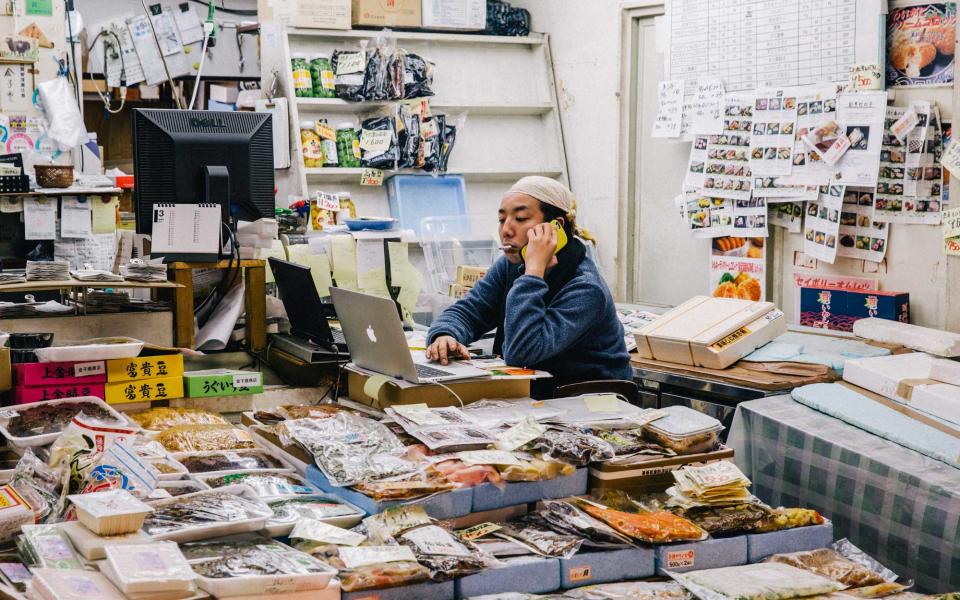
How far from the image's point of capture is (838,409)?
3023mm

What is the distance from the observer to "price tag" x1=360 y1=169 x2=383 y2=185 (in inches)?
237

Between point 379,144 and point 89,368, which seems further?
point 379,144

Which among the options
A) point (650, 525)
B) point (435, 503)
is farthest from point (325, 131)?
point (650, 525)

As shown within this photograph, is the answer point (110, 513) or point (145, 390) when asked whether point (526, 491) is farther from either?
point (145, 390)

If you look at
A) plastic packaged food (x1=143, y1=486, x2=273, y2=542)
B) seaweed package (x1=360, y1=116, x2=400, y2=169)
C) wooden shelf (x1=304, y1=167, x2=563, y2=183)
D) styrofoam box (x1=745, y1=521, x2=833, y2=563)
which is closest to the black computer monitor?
plastic packaged food (x1=143, y1=486, x2=273, y2=542)

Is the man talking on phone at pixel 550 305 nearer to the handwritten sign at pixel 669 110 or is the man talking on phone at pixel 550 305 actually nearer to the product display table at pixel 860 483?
the product display table at pixel 860 483

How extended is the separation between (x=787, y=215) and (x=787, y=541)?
3.28m

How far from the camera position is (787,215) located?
199 inches

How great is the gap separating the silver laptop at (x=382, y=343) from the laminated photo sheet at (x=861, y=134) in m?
2.55

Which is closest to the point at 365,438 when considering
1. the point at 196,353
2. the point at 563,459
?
the point at 563,459

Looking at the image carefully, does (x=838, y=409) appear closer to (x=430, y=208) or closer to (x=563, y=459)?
(x=563, y=459)

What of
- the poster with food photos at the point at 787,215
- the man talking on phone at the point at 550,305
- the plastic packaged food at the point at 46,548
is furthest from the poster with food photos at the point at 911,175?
the plastic packaged food at the point at 46,548

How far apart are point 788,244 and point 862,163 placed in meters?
0.64

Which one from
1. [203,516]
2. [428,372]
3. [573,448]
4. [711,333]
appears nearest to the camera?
[203,516]
